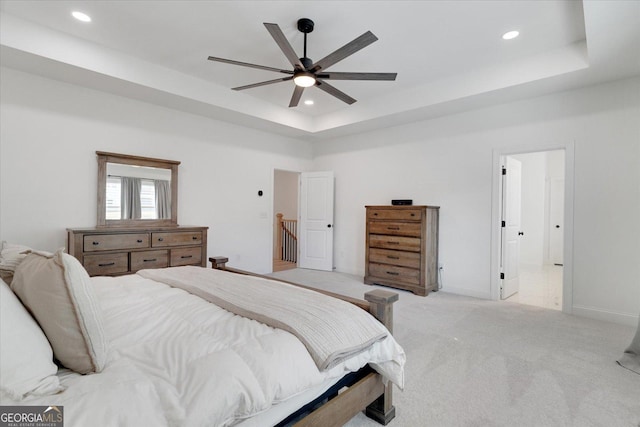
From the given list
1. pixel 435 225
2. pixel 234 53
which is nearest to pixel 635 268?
pixel 435 225

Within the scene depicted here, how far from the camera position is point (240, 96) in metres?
4.55

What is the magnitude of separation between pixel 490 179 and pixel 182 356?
4.38 m

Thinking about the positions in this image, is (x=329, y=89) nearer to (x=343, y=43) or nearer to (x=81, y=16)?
(x=343, y=43)

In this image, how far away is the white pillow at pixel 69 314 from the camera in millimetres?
1019

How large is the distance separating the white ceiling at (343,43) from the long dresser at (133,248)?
1.77m

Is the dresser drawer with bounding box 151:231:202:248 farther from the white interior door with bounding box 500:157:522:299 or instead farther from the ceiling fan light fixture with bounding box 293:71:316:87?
the white interior door with bounding box 500:157:522:299

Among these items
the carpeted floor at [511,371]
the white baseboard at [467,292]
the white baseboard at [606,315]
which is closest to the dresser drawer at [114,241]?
the carpeted floor at [511,371]

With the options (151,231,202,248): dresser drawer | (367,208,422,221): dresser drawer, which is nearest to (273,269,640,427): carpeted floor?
(367,208,422,221): dresser drawer

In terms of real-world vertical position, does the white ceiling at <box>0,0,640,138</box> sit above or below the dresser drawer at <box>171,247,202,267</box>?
above

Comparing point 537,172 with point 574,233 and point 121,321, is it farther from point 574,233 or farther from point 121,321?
point 121,321

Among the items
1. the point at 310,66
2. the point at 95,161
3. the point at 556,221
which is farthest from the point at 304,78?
the point at 556,221

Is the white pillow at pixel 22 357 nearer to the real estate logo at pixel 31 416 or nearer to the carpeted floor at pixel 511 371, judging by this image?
the real estate logo at pixel 31 416

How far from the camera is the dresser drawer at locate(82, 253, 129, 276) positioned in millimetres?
3320

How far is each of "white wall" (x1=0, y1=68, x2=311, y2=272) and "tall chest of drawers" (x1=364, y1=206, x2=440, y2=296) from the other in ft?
6.61
